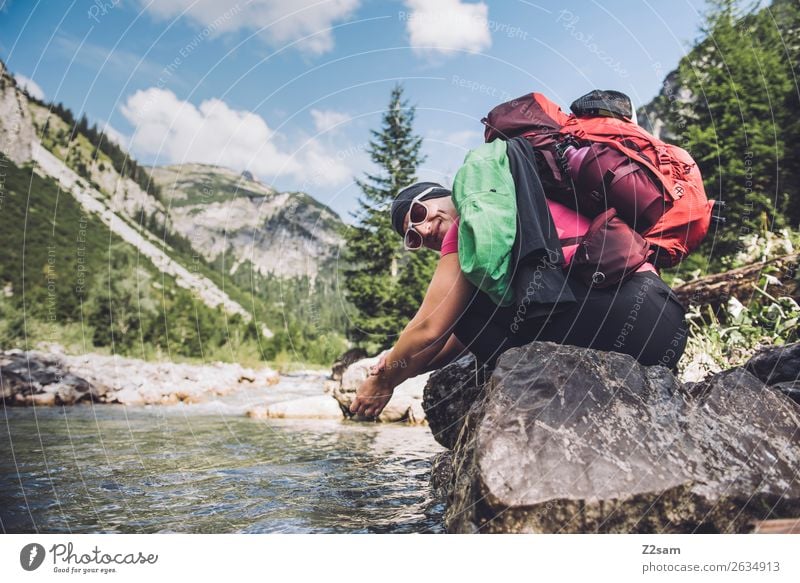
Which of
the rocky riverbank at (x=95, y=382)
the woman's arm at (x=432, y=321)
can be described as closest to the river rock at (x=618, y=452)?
the woman's arm at (x=432, y=321)

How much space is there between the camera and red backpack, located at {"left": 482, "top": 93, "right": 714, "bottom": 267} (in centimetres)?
Answer: 186

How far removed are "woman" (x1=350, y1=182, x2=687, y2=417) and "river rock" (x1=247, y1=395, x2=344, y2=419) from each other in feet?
18.7

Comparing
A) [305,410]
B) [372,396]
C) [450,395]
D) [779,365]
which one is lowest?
[305,410]

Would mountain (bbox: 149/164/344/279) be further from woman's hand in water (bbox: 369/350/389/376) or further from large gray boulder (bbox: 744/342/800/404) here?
large gray boulder (bbox: 744/342/800/404)

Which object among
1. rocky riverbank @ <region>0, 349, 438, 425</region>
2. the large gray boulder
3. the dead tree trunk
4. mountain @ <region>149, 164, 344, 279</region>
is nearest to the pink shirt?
mountain @ <region>149, 164, 344, 279</region>

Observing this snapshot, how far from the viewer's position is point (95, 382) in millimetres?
11422

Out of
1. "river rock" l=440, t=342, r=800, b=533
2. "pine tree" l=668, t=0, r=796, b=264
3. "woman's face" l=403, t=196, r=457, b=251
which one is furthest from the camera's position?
"pine tree" l=668, t=0, r=796, b=264

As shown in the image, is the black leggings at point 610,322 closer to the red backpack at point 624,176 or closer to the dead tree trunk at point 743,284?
the red backpack at point 624,176

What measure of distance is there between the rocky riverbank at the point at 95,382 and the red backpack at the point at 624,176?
26.8ft

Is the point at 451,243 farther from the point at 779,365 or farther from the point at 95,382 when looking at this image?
the point at 95,382

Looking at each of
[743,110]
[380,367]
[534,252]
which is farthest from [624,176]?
[743,110]

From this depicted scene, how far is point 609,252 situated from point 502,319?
514mm
